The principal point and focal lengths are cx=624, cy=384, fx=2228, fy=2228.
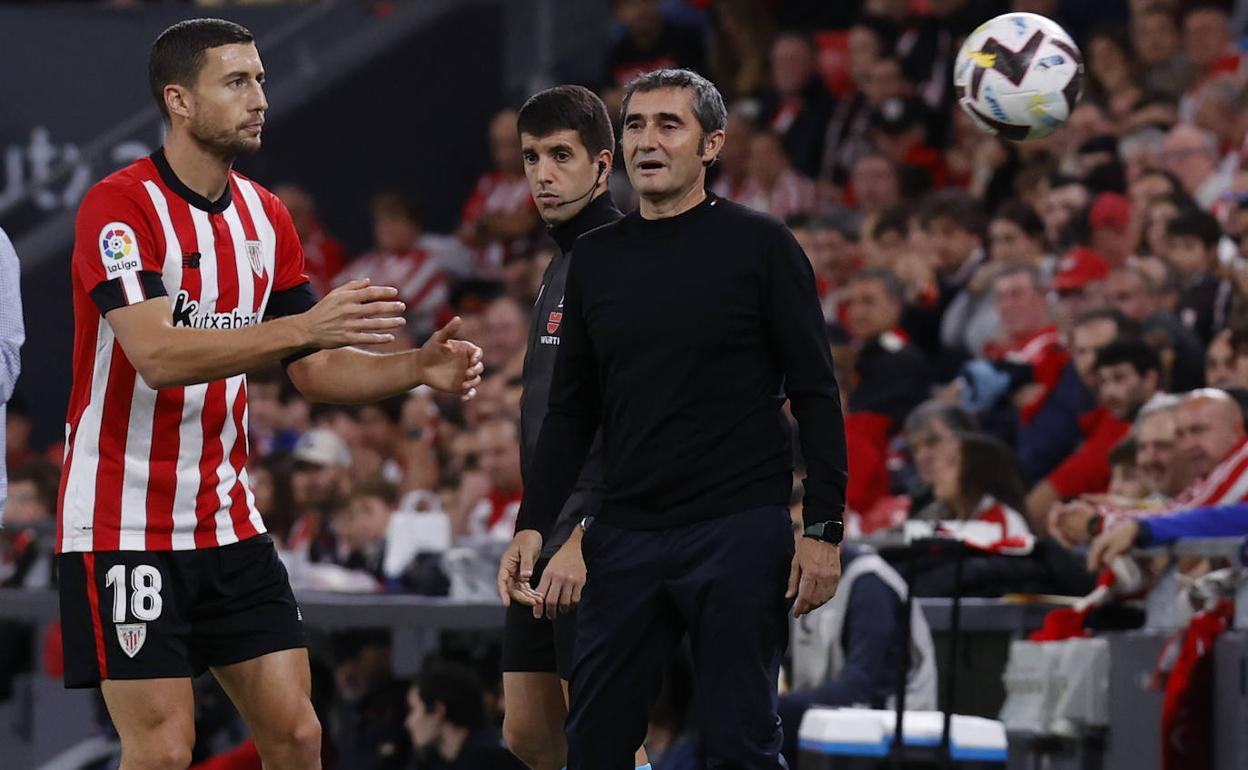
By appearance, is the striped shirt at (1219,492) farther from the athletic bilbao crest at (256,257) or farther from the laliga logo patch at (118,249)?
the laliga logo patch at (118,249)

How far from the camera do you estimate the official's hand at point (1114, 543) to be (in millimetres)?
7410

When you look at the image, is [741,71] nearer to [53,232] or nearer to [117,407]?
[53,232]

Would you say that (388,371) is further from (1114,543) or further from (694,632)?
(1114,543)

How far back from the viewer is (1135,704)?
25.3 feet

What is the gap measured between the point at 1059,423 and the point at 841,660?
2.69 m

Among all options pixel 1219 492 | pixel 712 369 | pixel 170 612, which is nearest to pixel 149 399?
pixel 170 612

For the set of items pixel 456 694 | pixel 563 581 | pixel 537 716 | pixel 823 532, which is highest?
pixel 823 532

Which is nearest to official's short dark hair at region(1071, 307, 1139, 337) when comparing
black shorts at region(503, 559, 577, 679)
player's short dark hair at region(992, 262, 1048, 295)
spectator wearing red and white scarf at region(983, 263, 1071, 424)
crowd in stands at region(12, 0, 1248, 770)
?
crowd in stands at region(12, 0, 1248, 770)

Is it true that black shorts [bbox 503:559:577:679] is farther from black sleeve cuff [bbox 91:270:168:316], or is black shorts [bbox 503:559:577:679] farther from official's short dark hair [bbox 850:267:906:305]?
official's short dark hair [bbox 850:267:906:305]

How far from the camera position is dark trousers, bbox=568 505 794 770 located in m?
5.36

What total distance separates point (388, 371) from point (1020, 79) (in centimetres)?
307

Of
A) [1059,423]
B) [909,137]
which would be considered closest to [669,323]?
[1059,423]

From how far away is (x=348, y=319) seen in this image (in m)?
5.55

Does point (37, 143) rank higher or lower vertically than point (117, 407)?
higher
